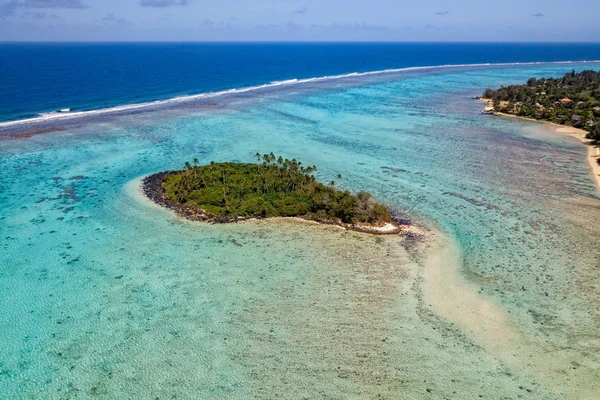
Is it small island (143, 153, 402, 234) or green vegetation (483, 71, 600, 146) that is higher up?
green vegetation (483, 71, 600, 146)

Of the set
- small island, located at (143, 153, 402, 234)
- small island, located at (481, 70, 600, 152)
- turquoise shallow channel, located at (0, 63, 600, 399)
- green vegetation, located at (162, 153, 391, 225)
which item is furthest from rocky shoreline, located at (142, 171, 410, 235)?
small island, located at (481, 70, 600, 152)

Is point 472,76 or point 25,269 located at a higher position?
point 472,76

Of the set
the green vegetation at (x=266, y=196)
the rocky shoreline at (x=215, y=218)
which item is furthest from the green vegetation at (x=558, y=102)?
the green vegetation at (x=266, y=196)

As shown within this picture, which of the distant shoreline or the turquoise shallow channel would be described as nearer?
the turquoise shallow channel

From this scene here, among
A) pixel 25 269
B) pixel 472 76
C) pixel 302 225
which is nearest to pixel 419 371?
pixel 302 225

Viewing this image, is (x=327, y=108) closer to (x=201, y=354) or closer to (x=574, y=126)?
(x=574, y=126)

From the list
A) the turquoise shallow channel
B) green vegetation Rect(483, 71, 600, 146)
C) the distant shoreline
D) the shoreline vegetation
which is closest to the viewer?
the turquoise shallow channel

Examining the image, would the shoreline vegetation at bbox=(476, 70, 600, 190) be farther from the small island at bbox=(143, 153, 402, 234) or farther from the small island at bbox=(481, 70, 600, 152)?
the small island at bbox=(143, 153, 402, 234)
